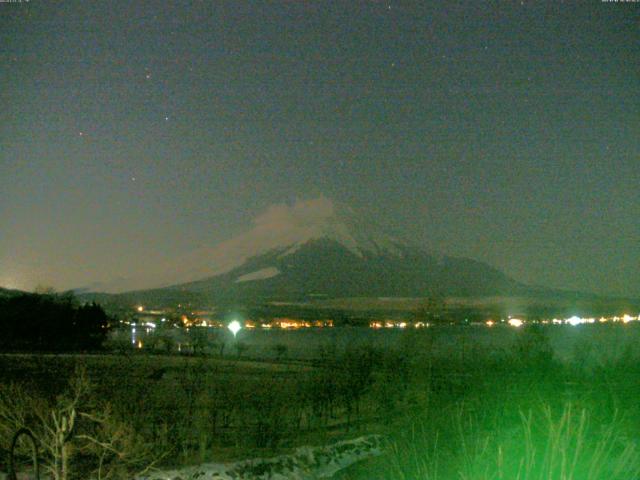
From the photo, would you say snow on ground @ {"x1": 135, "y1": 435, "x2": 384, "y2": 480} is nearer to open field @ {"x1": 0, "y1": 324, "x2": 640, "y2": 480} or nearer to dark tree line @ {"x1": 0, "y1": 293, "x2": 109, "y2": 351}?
open field @ {"x1": 0, "y1": 324, "x2": 640, "y2": 480}

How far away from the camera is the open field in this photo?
7707 mm

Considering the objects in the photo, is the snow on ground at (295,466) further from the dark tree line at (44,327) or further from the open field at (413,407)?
the dark tree line at (44,327)

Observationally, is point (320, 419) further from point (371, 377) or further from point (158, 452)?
point (158, 452)

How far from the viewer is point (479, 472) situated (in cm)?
597

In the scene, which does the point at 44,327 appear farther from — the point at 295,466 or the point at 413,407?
the point at 295,466

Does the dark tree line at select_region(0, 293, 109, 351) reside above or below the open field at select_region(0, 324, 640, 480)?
above

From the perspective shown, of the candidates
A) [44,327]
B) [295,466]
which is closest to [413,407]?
[295,466]

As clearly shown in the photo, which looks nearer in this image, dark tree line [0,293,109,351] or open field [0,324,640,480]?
open field [0,324,640,480]

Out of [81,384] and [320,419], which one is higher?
[81,384]

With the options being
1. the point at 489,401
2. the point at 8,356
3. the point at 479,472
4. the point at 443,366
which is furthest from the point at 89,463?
the point at 8,356

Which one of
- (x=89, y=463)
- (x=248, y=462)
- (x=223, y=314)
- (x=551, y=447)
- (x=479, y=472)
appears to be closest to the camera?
(x=551, y=447)

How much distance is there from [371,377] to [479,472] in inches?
829

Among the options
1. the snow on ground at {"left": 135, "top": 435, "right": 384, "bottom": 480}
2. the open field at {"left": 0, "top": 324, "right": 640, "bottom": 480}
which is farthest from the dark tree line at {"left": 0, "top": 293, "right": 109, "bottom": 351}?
the snow on ground at {"left": 135, "top": 435, "right": 384, "bottom": 480}

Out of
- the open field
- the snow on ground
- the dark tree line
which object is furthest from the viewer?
the dark tree line
